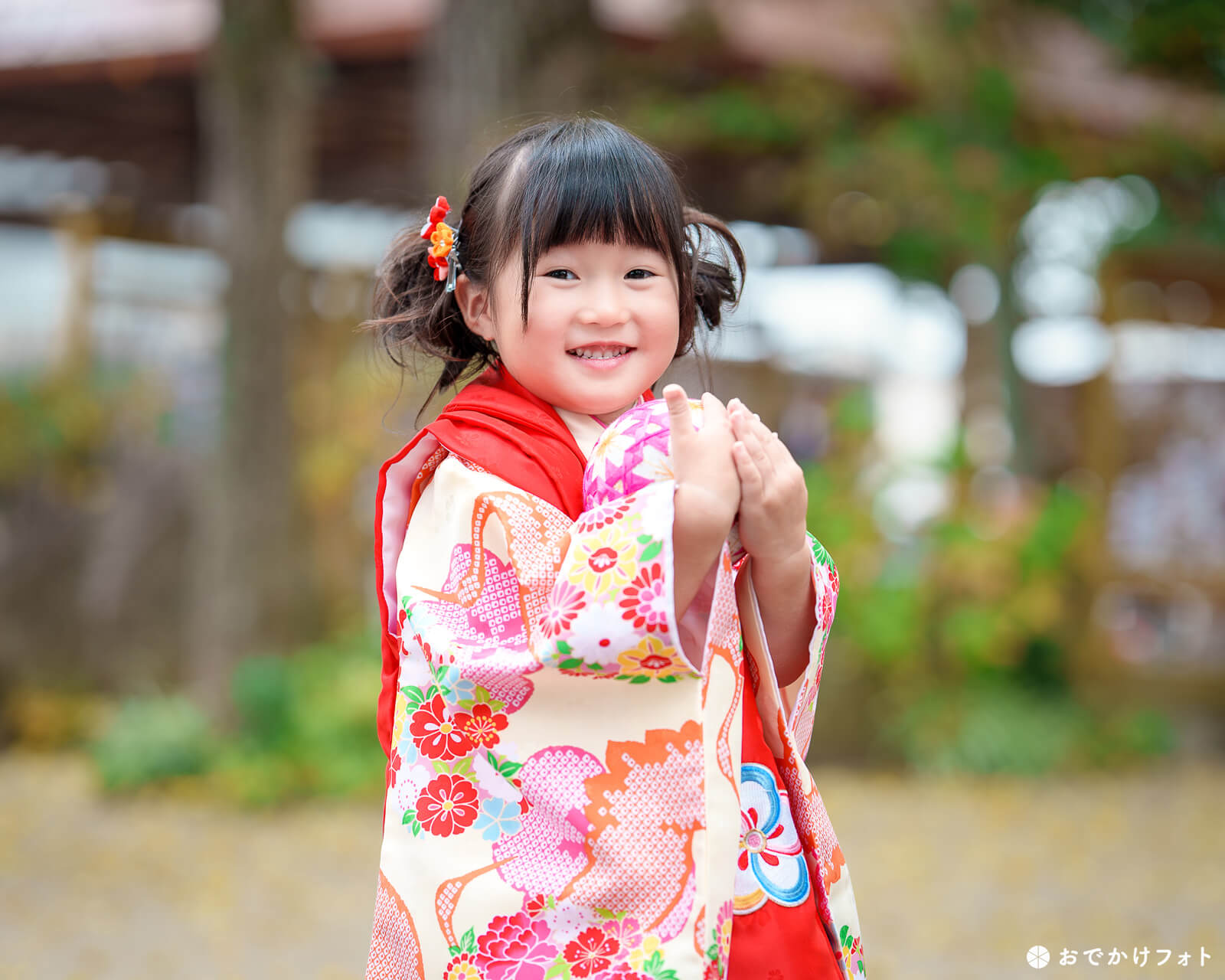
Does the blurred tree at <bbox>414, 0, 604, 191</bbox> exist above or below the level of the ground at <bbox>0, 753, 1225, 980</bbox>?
above

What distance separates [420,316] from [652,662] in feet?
2.01

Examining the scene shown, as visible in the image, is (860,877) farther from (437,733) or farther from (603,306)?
(603,306)

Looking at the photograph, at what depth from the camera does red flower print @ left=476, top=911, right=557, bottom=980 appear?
4.25 ft

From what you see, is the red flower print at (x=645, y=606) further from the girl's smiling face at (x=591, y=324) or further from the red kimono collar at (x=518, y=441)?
the girl's smiling face at (x=591, y=324)

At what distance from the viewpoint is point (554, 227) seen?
141 cm

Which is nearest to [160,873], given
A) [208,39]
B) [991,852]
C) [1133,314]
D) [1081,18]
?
[991,852]

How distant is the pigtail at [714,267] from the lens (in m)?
1.67

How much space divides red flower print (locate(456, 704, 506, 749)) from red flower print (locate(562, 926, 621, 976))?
22 centimetres

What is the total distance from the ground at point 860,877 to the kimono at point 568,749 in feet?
8.74

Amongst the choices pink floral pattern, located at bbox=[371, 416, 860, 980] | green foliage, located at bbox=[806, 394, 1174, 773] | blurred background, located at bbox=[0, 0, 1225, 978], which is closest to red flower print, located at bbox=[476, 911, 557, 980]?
pink floral pattern, located at bbox=[371, 416, 860, 980]

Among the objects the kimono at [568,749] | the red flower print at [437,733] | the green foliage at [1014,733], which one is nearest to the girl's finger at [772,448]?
the kimono at [568,749]

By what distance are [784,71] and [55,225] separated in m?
5.17

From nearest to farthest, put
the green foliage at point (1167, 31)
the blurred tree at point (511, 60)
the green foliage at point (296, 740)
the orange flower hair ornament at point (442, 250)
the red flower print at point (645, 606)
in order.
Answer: the red flower print at point (645, 606) < the orange flower hair ornament at point (442, 250) < the blurred tree at point (511, 60) < the green foliage at point (296, 740) < the green foliage at point (1167, 31)

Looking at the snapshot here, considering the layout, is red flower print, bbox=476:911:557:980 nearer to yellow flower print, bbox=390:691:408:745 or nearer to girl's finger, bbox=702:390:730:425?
yellow flower print, bbox=390:691:408:745
